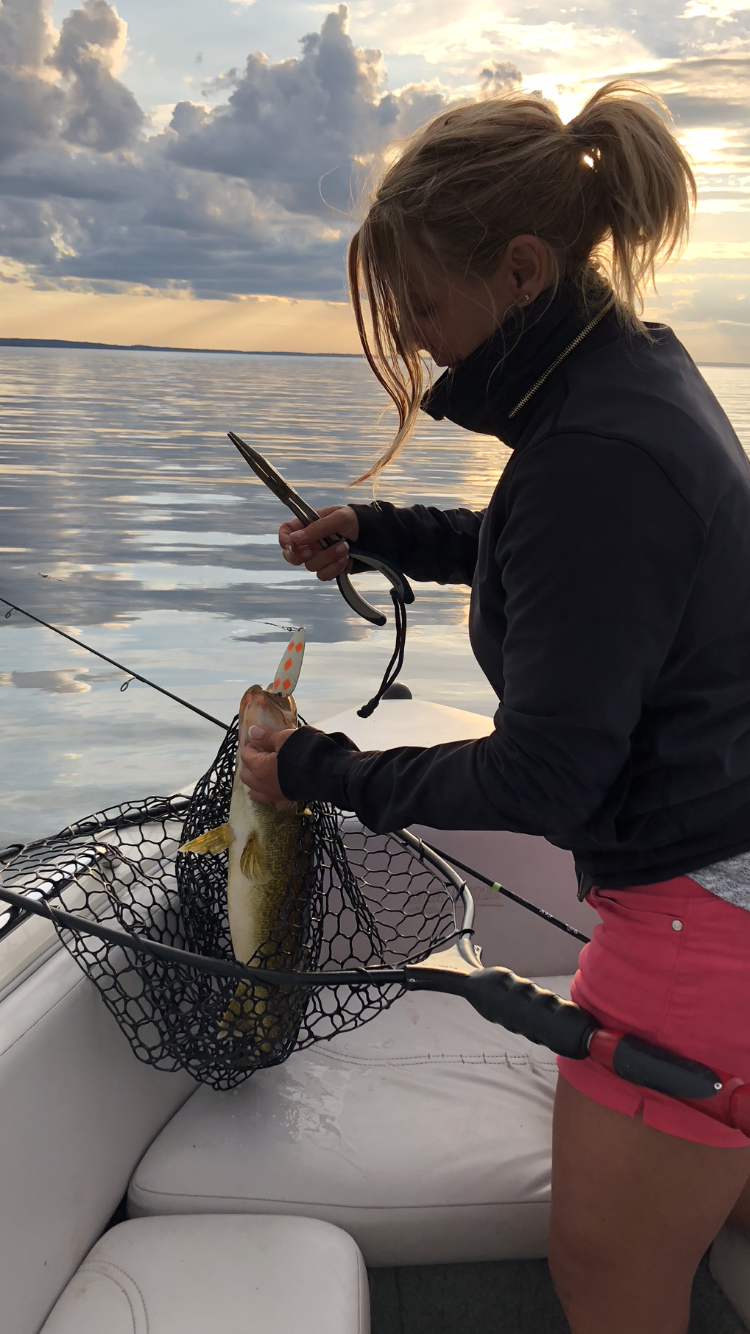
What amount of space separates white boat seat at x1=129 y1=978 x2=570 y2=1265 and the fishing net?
0.10 meters

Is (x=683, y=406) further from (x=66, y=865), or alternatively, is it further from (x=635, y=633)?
(x=66, y=865)

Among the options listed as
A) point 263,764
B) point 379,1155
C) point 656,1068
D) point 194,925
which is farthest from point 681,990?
point 194,925

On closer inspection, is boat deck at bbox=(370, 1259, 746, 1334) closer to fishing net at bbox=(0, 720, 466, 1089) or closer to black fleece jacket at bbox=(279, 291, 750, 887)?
fishing net at bbox=(0, 720, 466, 1089)

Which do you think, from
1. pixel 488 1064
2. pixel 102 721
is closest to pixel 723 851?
pixel 488 1064

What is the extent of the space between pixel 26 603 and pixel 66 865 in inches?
244

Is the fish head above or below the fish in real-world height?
above

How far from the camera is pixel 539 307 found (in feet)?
3.91

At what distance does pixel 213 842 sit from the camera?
1.58 metres

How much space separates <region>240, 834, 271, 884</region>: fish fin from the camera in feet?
5.12

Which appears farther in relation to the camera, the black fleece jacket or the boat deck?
the boat deck

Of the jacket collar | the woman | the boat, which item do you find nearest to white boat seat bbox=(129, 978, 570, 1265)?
the boat

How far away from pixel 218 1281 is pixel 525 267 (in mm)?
1436

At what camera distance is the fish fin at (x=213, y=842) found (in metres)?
1.57

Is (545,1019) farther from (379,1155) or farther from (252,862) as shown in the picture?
(379,1155)
